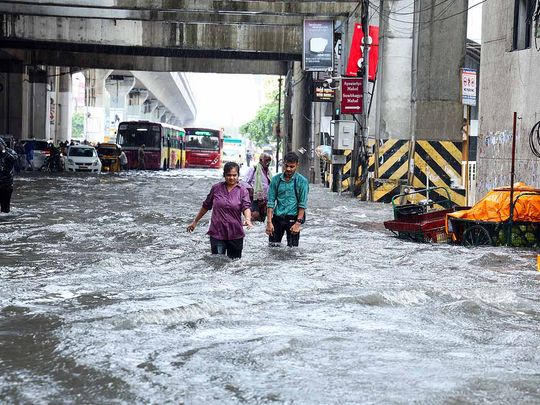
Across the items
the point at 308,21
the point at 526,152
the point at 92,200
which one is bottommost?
the point at 92,200

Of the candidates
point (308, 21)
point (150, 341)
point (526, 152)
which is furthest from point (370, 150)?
point (150, 341)

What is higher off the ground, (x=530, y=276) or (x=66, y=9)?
(x=66, y=9)

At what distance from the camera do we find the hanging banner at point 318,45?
3494 cm

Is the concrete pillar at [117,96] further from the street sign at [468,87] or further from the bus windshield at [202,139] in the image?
the street sign at [468,87]

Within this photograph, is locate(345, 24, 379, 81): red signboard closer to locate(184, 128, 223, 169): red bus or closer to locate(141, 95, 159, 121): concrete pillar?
locate(184, 128, 223, 169): red bus

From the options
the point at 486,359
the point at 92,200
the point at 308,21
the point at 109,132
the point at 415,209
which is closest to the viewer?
the point at 486,359

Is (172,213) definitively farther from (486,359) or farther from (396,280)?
(486,359)

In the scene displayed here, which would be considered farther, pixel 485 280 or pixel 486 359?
pixel 485 280

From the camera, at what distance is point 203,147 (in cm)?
7006

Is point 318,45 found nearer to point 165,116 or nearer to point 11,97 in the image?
point 11,97

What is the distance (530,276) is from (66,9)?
28.0 meters

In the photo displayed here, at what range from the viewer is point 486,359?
7.22 metres

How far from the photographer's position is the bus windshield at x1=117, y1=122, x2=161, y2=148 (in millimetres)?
→ 55688

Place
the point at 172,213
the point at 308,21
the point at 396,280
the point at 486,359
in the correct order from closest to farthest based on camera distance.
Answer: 1. the point at 486,359
2. the point at 396,280
3. the point at 172,213
4. the point at 308,21
